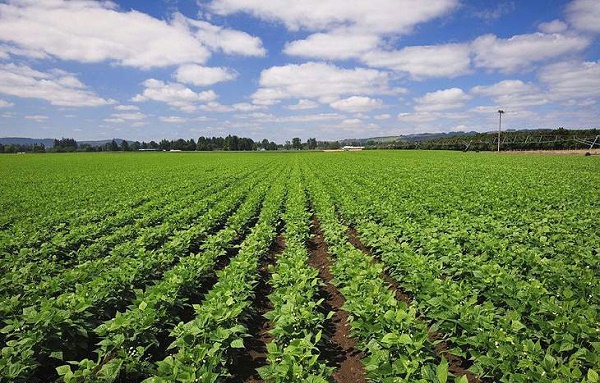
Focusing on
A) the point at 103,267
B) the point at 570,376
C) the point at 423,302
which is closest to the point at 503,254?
the point at 423,302

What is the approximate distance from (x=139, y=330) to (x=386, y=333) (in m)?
3.41

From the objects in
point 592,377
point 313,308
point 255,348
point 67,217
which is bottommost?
point 255,348

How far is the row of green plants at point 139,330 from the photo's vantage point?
4.00m

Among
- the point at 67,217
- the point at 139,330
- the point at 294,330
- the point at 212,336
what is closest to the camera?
the point at 212,336

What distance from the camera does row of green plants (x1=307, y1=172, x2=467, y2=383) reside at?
3662 millimetres

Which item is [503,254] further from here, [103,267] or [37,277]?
[37,277]

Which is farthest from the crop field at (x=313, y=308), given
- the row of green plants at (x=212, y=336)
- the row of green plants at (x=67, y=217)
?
the row of green plants at (x=67, y=217)

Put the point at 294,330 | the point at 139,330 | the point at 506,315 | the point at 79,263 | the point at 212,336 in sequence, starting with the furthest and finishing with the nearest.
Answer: the point at 79,263 → the point at 294,330 → the point at 506,315 → the point at 139,330 → the point at 212,336

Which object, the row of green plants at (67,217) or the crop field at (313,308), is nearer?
the crop field at (313,308)

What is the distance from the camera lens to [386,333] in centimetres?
459

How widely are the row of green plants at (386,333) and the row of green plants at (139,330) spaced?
281cm

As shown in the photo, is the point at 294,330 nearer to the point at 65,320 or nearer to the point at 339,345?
the point at 339,345

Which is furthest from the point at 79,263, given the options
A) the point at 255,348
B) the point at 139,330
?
the point at 255,348

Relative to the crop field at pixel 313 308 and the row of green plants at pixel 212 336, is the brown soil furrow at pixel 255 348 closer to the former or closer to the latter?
the crop field at pixel 313 308
